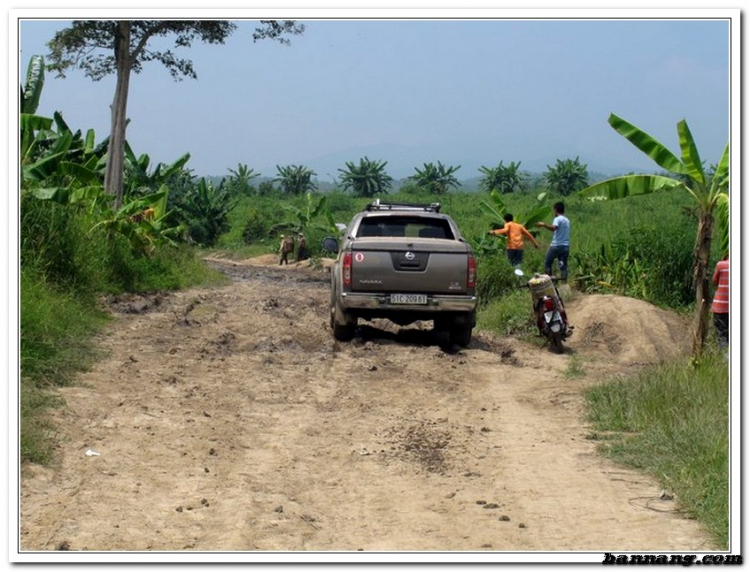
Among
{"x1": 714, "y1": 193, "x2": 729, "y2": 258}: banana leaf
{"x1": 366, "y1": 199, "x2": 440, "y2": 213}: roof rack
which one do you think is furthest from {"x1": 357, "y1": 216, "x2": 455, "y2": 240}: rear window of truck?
{"x1": 714, "y1": 193, "x2": 729, "y2": 258}: banana leaf

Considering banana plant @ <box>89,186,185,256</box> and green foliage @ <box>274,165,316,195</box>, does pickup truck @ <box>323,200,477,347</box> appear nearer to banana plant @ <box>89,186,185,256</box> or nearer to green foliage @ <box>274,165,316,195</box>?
banana plant @ <box>89,186,185,256</box>

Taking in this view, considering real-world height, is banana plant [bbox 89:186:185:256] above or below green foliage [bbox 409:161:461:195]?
below

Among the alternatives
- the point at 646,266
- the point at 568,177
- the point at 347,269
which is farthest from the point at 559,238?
the point at 568,177

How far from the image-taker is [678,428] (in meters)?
8.33

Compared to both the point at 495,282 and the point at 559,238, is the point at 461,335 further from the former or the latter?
the point at 559,238

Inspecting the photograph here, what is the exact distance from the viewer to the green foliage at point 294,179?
77688 millimetres

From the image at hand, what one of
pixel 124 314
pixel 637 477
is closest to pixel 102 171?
pixel 124 314

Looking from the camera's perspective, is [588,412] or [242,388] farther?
[242,388]

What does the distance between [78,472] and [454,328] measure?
752cm

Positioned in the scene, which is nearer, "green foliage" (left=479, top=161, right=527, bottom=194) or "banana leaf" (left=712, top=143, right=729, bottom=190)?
"banana leaf" (left=712, top=143, right=729, bottom=190)

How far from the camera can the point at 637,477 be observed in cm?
763

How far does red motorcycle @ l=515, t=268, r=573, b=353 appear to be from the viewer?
14.0m

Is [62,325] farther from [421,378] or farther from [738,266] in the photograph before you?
[738,266]

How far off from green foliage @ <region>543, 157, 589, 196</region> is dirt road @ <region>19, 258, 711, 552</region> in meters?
54.4
